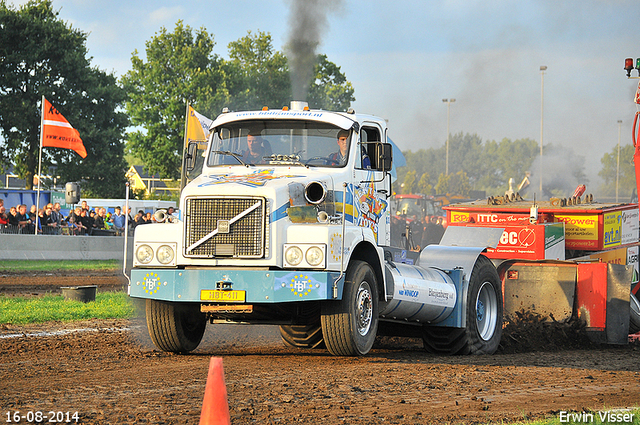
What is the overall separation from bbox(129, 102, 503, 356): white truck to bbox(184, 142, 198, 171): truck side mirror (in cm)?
2

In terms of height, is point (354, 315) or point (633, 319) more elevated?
point (354, 315)

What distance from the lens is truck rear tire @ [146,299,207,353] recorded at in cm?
873

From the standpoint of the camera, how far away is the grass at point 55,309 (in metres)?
12.8

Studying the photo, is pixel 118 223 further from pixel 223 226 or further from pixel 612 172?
pixel 612 172

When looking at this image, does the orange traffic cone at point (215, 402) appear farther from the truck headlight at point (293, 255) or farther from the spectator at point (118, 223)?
the spectator at point (118, 223)

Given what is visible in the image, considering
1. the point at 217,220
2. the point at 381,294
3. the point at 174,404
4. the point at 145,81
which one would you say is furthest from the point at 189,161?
the point at 145,81

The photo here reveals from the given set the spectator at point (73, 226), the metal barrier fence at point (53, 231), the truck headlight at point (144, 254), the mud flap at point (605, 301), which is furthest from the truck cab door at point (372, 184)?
the spectator at point (73, 226)

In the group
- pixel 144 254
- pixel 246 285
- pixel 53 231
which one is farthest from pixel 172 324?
pixel 53 231

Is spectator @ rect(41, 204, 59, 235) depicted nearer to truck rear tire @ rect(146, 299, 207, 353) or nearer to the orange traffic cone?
truck rear tire @ rect(146, 299, 207, 353)

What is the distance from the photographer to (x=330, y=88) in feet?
185

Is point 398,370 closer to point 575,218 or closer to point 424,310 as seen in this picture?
point 424,310

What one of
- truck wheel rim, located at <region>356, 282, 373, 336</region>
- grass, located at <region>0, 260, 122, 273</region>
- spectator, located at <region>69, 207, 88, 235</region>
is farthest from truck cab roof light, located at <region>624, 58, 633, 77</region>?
spectator, located at <region>69, 207, 88, 235</region>

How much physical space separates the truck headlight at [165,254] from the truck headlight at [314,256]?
56.6 inches

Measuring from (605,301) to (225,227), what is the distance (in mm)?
6057
